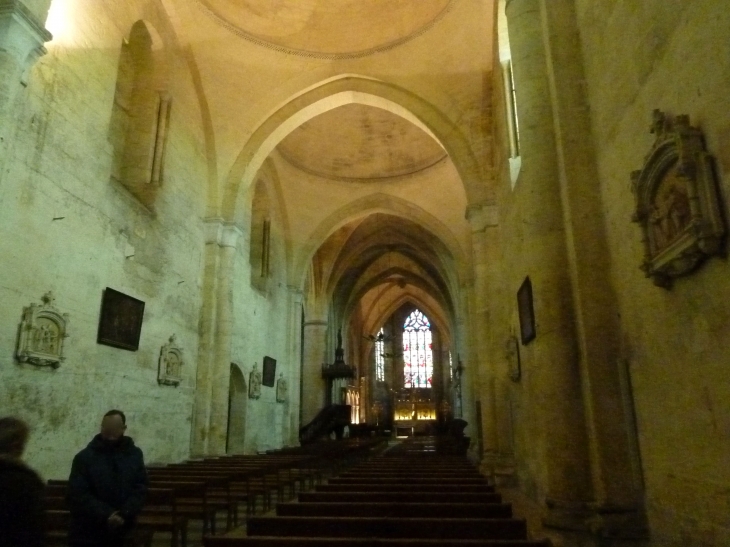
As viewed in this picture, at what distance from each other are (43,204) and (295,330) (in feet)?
40.0

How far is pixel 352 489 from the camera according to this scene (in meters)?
5.15

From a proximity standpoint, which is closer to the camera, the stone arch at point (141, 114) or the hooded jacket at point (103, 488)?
the hooded jacket at point (103, 488)

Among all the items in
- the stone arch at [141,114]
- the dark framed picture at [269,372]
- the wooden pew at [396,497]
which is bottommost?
the wooden pew at [396,497]

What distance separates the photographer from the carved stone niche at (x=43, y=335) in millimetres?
6555

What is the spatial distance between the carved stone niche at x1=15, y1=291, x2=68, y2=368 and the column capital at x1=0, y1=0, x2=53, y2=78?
2.91m

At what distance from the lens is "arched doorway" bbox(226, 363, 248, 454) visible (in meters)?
14.1

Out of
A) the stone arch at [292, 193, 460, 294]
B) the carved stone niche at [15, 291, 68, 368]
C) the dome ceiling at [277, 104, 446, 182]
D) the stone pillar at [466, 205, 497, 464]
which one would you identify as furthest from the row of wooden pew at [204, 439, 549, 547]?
the stone arch at [292, 193, 460, 294]

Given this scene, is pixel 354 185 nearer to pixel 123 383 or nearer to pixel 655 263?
pixel 123 383

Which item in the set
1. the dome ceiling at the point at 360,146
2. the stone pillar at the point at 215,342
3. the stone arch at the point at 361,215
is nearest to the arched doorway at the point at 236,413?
the stone pillar at the point at 215,342

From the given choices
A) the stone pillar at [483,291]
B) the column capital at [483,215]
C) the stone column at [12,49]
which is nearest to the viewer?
the stone column at [12,49]

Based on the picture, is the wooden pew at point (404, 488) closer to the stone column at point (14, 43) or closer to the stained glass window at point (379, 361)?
the stone column at point (14, 43)

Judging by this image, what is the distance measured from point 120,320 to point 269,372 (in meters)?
8.13

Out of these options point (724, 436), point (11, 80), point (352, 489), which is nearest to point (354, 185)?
point (11, 80)

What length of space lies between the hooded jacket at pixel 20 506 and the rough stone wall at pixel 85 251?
4964 mm
